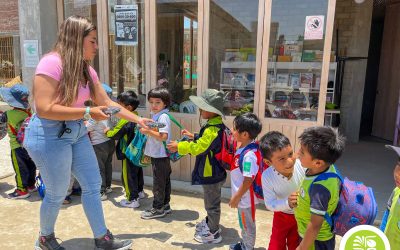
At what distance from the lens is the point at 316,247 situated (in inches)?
74.4

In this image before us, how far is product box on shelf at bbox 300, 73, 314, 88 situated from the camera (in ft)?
12.2

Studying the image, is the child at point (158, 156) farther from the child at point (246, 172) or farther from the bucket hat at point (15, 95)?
the bucket hat at point (15, 95)

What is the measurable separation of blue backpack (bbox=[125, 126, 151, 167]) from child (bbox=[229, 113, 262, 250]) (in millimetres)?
1137

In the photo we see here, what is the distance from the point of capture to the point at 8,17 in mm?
13227

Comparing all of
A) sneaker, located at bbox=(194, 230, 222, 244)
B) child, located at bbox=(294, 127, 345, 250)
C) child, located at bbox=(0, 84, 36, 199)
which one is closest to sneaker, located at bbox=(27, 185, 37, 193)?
child, located at bbox=(0, 84, 36, 199)

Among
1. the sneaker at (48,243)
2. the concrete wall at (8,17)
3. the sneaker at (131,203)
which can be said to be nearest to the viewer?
the sneaker at (48,243)

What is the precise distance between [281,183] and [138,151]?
1683mm

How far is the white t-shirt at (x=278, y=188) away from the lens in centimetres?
218

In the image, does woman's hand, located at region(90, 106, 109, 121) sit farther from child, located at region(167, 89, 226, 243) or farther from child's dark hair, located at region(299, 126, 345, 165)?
child's dark hair, located at region(299, 126, 345, 165)

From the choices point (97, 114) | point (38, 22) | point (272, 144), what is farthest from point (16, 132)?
point (272, 144)

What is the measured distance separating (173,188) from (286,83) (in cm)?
187

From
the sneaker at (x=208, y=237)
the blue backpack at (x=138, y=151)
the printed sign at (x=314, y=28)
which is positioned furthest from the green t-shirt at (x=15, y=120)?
the printed sign at (x=314, y=28)

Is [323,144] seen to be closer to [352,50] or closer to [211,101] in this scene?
[211,101]

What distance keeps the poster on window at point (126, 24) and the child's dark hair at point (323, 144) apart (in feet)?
10.0
